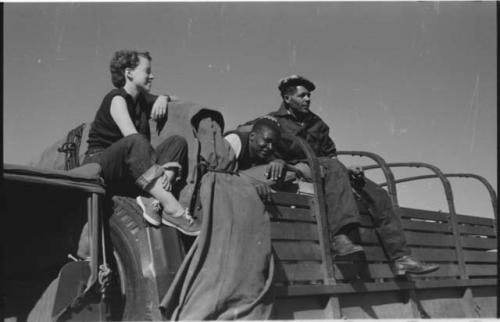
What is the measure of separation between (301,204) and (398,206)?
59.5 inches

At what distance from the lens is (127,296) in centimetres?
382

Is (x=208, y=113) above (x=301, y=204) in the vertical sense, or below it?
above

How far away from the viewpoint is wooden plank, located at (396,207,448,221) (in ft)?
18.8

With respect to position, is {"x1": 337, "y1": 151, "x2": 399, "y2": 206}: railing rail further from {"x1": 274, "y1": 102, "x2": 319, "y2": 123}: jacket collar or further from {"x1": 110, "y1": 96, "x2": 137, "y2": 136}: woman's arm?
{"x1": 110, "y1": 96, "x2": 137, "y2": 136}: woman's arm

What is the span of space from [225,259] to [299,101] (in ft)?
9.33

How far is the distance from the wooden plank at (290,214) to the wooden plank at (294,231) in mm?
37

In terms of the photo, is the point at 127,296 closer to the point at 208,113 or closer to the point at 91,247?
the point at 91,247

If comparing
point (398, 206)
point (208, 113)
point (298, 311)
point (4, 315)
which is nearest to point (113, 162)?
point (208, 113)

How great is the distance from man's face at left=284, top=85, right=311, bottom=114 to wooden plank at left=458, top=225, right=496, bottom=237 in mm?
2114

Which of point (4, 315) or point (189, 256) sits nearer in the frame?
point (189, 256)

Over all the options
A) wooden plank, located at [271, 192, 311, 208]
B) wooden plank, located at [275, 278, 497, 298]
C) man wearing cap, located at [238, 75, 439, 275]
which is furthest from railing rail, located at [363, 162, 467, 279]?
wooden plank, located at [271, 192, 311, 208]

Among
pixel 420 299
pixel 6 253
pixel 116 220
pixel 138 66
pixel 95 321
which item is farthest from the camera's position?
pixel 420 299

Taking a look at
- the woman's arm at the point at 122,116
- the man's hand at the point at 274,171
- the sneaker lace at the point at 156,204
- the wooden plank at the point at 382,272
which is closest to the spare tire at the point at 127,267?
the sneaker lace at the point at 156,204

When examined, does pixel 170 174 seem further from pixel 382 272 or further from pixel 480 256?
pixel 480 256
